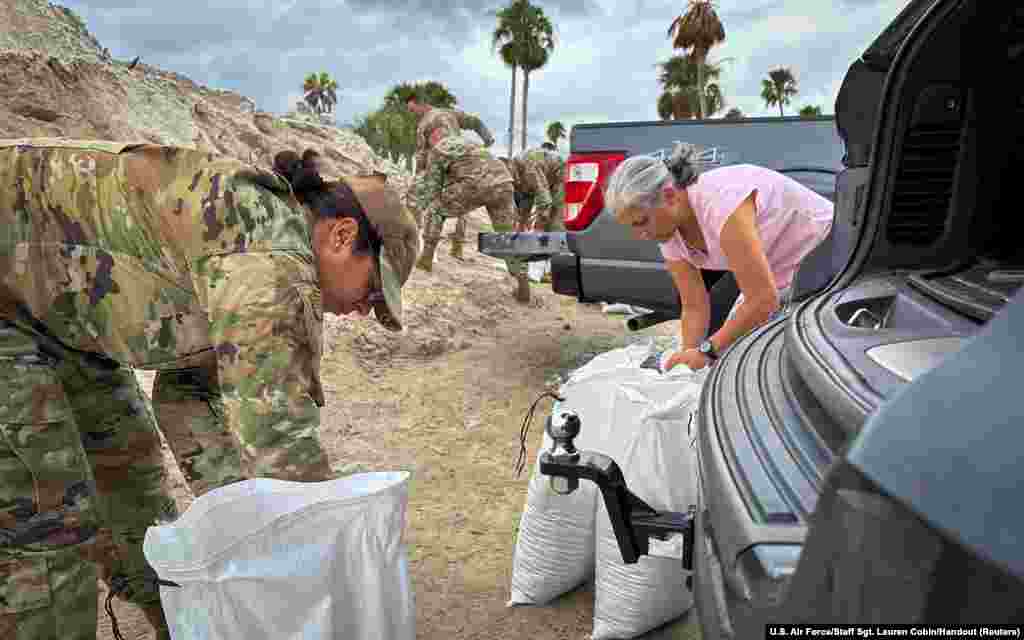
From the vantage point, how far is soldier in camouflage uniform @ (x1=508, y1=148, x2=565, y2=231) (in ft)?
25.0

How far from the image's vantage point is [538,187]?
7.68m

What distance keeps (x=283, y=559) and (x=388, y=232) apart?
683 millimetres

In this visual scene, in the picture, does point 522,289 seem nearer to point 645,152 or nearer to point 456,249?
point 456,249

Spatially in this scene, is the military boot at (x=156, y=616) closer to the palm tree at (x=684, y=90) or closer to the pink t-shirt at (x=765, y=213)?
the pink t-shirt at (x=765, y=213)

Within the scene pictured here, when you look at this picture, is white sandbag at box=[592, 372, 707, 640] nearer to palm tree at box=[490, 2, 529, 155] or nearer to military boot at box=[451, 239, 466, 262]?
military boot at box=[451, 239, 466, 262]

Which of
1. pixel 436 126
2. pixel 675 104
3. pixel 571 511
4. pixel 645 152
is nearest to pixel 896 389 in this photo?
pixel 571 511

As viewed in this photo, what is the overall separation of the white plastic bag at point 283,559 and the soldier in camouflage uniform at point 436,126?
581cm

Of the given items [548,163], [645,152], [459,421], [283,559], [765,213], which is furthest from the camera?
[548,163]

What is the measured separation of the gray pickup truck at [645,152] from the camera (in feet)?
10.2

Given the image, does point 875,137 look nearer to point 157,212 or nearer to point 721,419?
point 721,419

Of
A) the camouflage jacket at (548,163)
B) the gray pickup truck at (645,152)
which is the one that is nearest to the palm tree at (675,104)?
the camouflage jacket at (548,163)

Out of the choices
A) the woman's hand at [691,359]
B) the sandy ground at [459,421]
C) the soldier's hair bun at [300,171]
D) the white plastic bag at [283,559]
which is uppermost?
the soldier's hair bun at [300,171]

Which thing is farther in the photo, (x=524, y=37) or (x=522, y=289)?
(x=524, y=37)

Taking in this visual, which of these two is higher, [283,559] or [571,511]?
[283,559]
